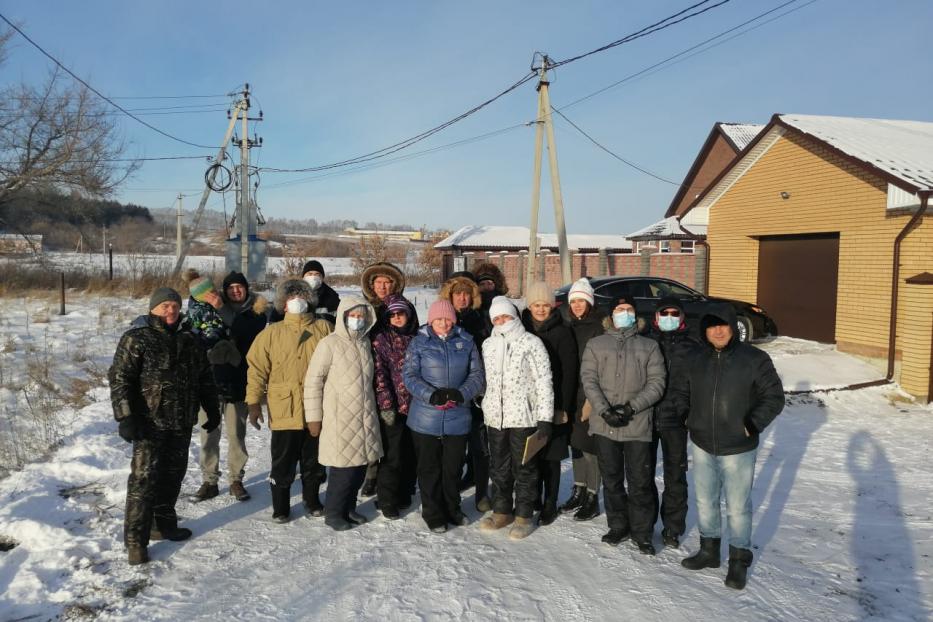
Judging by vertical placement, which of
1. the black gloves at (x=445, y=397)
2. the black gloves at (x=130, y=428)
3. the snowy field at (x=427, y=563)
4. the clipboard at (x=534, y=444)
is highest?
the black gloves at (x=445, y=397)

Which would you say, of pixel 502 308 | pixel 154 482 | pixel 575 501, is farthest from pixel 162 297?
pixel 575 501

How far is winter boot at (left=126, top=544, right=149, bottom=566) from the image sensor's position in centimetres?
369

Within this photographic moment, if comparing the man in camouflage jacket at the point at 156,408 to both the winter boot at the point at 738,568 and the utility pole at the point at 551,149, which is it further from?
the utility pole at the point at 551,149

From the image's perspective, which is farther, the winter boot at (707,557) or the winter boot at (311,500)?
the winter boot at (311,500)

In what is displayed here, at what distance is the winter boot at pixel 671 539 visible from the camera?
13.3 feet

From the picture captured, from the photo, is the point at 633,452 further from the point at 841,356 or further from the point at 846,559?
the point at 841,356

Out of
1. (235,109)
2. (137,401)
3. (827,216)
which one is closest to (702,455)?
(137,401)

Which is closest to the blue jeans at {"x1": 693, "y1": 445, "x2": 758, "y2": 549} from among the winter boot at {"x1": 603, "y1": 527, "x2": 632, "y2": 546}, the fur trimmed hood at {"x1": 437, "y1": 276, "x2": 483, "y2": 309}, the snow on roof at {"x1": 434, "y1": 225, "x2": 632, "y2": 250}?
the winter boot at {"x1": 603, "y1": 527, "x2": 632, "y2": 546}

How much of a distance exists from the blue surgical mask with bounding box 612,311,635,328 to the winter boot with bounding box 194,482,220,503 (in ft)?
11.3

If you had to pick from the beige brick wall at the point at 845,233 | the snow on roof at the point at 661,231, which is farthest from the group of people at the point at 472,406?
the snow on roof at the point at 661,231

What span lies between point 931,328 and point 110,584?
9.94 metres

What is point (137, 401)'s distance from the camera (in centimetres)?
380

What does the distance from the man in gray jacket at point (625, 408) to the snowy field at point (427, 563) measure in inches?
10.8

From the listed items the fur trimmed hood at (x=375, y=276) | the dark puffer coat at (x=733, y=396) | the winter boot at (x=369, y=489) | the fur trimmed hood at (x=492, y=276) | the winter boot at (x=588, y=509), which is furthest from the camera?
the fur trimmed hood at (x=492, y=276)
